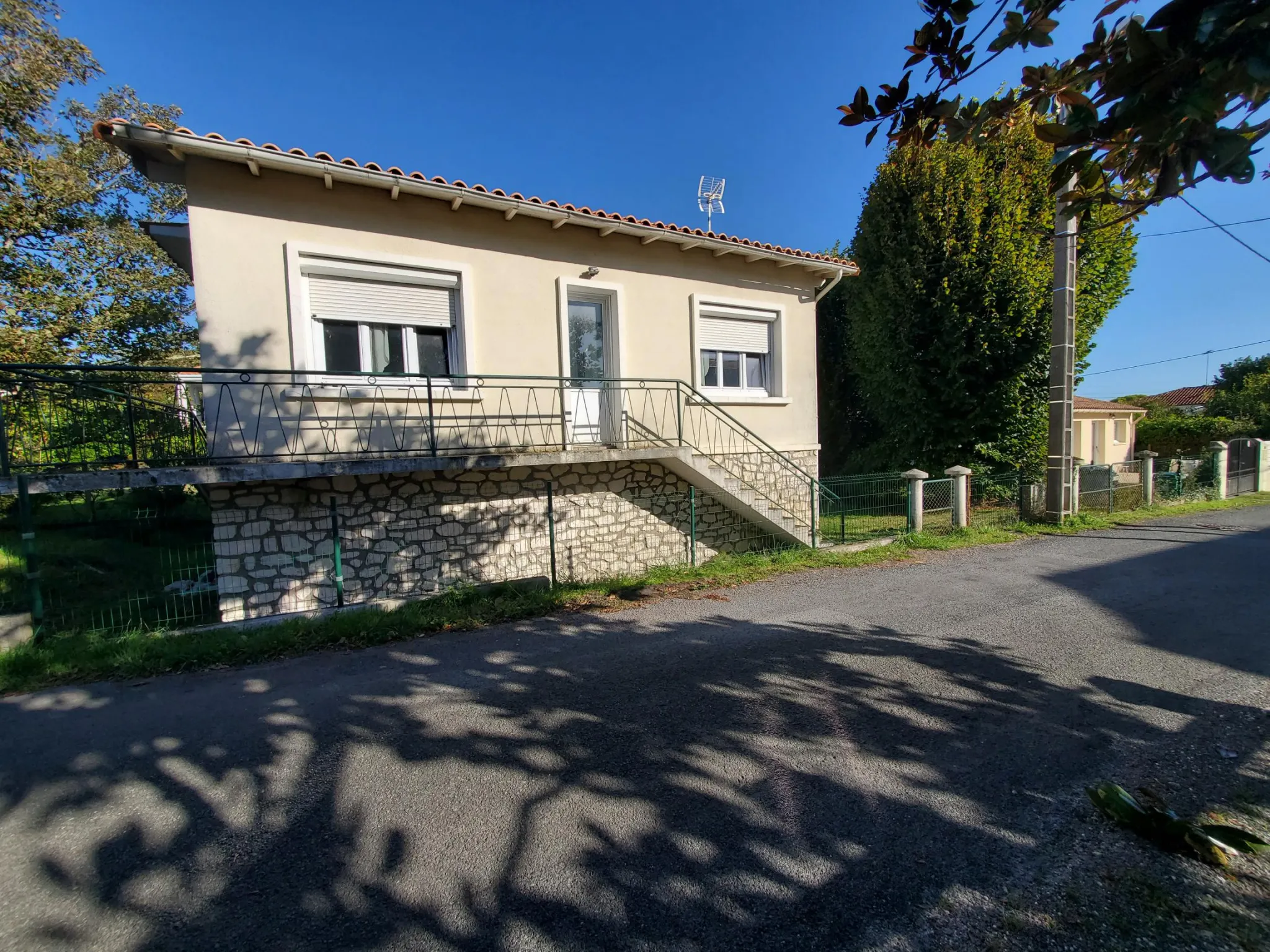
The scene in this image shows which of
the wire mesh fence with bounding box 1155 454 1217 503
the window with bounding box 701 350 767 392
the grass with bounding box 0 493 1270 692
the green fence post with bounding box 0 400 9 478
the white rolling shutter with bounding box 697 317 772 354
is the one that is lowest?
the grass with bounding box 0 493 1270 692

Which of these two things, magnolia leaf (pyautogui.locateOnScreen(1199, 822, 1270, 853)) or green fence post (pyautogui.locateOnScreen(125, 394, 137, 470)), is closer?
magnolia leaf (pyautogui.locateOnScreen(1199, 822, 1270, 853))

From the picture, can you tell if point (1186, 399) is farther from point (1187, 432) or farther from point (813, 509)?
point (813, 509)

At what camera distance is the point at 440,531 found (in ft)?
23.5

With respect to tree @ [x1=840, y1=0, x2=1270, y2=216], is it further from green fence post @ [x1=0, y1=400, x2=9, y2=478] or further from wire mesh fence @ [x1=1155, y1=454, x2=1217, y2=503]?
wire mesh fence @ [x1=1155, y1=454, x2=1217, y2=503]

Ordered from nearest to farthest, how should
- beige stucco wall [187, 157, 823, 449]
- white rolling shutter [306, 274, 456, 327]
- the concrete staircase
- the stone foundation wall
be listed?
beige stucco wall [187, 157, 823, 449] < white rolling shutter [306, 274, 456, 327] < the concrete staircase < the stone foundation wall

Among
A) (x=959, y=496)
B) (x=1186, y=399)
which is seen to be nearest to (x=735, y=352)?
(x=959, y=496)

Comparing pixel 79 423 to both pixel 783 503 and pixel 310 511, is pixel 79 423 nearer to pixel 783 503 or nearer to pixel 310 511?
pixel 310 511

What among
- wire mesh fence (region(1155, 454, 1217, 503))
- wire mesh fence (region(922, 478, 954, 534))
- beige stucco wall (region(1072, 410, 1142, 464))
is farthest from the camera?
beige stucco wall (region(1072, 410, 1142, 464))

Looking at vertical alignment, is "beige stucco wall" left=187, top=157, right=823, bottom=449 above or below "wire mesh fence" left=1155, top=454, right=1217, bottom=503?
above

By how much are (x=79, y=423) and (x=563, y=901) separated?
21.2ft

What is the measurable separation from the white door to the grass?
7.60ft

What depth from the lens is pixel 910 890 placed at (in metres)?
2.18

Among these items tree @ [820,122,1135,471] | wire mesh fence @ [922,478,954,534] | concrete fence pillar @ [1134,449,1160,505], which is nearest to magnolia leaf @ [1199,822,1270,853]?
wire mesh fence @ [922,478,954,534]

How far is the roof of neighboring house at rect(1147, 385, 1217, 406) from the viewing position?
36.6 meters
